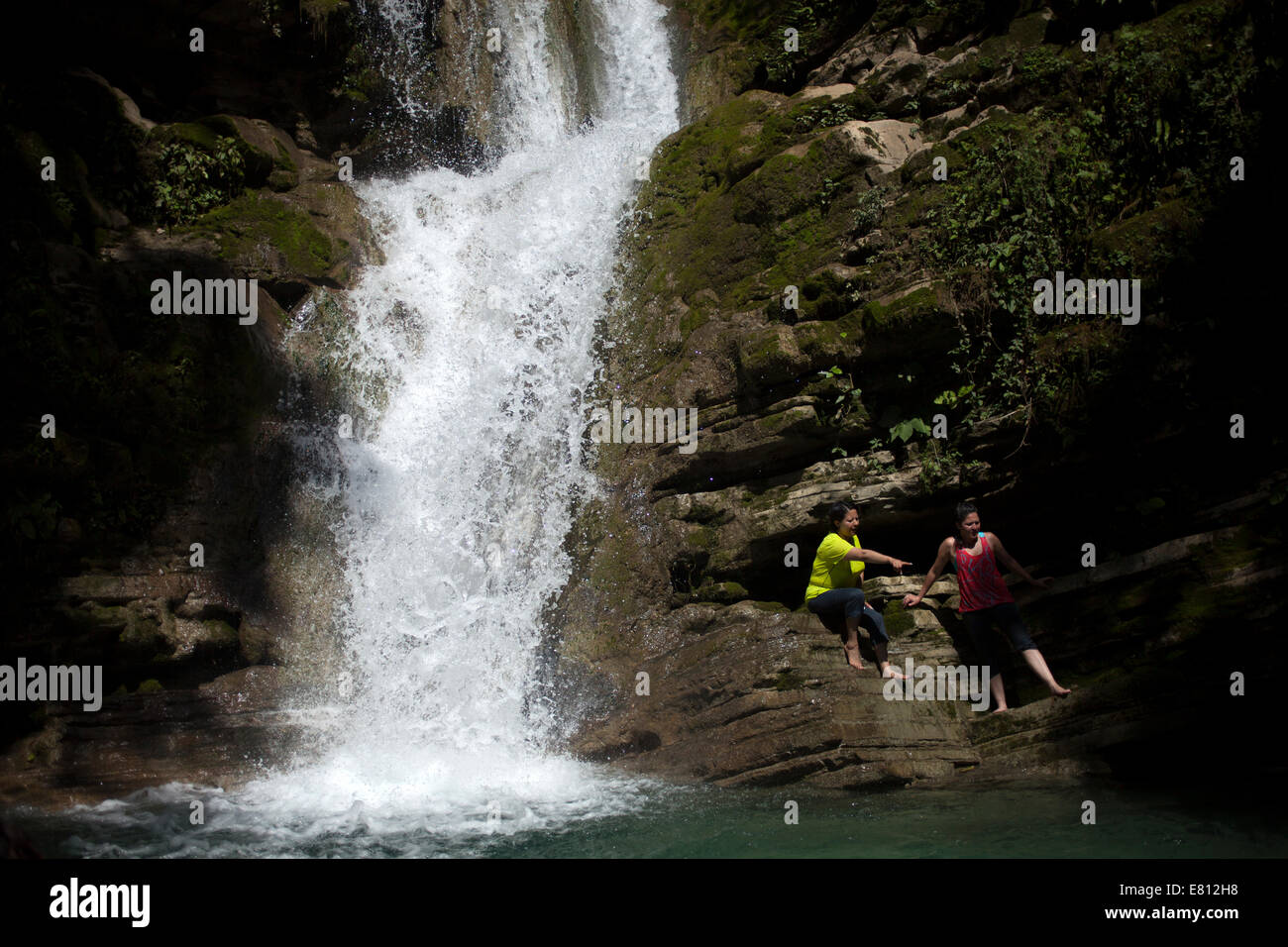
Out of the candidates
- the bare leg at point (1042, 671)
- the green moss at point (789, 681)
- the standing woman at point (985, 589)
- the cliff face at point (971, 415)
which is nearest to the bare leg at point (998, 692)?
the standing woman at point (985, 589)

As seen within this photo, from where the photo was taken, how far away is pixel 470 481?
11.8 metres

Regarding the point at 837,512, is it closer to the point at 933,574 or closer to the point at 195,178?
the point at 933,574

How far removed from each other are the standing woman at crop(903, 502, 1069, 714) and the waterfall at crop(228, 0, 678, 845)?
355cm

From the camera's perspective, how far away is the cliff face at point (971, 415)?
752 centimetres

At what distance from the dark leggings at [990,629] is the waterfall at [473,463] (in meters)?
3.53

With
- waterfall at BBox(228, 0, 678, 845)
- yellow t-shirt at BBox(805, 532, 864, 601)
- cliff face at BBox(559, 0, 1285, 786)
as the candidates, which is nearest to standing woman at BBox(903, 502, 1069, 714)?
cliff face at BBox(559, 0, 1285, 786)

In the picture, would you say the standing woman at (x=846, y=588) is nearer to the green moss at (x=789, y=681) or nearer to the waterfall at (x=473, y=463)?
the green moss at (x=789, y=681)

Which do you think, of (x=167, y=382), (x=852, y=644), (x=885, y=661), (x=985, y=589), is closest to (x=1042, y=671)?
(x=985, y=589)

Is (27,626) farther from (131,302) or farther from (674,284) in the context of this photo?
(674,284)

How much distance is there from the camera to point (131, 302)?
37.8 feet

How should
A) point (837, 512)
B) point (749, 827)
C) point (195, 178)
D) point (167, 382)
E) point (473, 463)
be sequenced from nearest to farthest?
point (749, 827) → point (837, 512) → point (167, 382) → point (473, 463) → point (195, 178)

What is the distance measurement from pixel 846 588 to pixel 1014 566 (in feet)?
4.82

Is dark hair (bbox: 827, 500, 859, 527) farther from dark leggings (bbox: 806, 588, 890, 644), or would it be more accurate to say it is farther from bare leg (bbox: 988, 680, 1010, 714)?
bare leg (bbox: 988, 680, 1010, 714)
